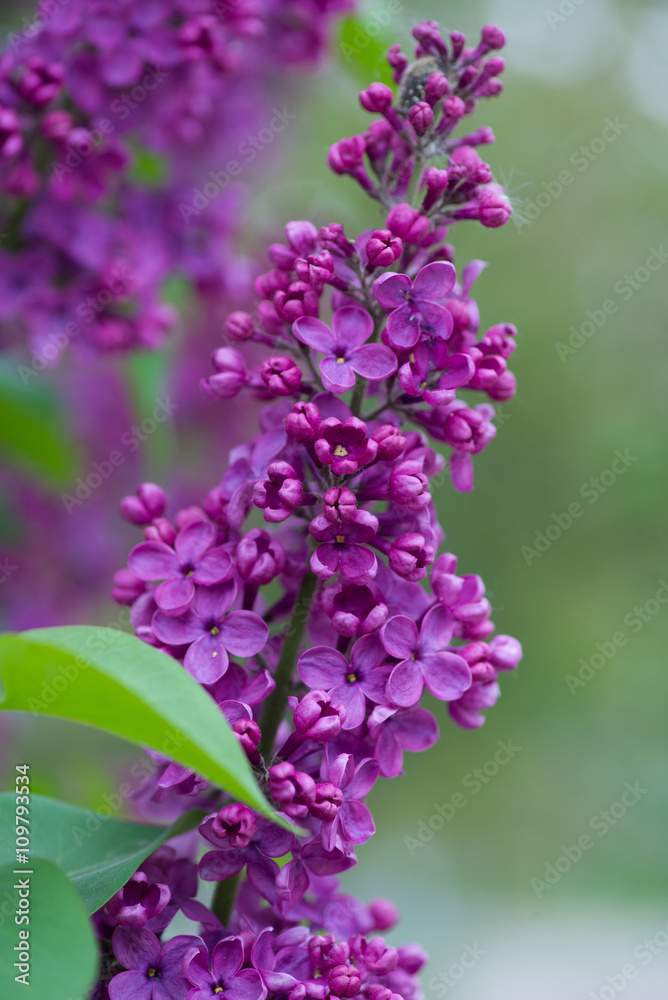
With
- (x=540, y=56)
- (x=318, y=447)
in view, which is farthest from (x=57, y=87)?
(x=540, y=56)

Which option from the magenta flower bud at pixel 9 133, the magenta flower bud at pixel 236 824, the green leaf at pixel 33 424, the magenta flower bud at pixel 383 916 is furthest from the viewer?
the green leaf at pixel 33 424

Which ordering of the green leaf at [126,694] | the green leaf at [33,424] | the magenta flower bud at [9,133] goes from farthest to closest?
the green leaf at [33,424]
the magenta flower bud at [9,133]
the green leaf at [126,694]

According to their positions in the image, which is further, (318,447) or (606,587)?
(606,587)

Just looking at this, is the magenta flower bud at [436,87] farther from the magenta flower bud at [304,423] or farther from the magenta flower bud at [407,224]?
the magenta flower bud at [304,423]

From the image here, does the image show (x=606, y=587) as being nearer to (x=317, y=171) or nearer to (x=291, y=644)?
(x=317, y=171)

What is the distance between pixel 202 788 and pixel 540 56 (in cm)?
442

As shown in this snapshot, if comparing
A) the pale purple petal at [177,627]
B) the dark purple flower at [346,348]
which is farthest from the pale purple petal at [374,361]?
the pale purple petal at [177,627]

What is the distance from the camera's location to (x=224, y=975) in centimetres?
61

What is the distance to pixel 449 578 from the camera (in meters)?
0.69

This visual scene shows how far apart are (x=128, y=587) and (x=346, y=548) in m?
0.18

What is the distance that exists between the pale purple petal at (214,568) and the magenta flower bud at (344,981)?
27 cm

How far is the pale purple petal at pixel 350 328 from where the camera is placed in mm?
689

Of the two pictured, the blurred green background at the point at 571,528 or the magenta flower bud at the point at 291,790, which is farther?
the blurred green background at the point at 571,528

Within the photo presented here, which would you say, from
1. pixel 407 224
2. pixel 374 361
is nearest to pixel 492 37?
pixel 407 224
